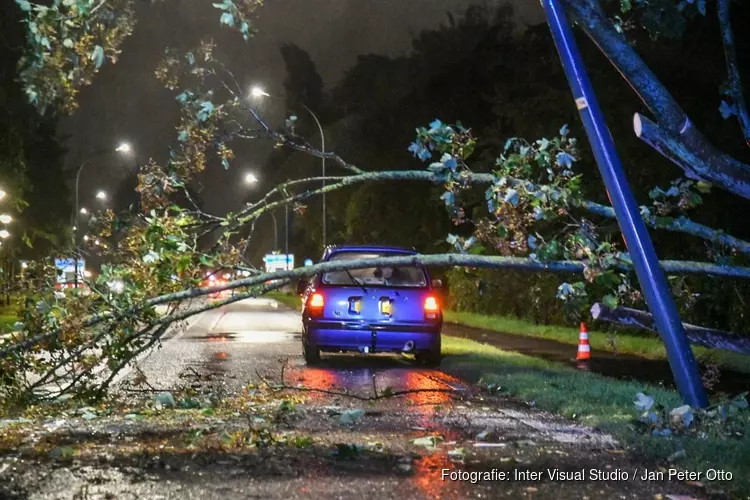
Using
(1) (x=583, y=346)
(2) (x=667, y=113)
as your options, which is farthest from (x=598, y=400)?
(1) (x=583, y=346)

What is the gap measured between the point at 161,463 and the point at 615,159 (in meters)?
4.74

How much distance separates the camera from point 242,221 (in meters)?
10.3

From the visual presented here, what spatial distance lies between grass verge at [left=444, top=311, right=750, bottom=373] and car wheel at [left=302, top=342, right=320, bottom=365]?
5.57 metres

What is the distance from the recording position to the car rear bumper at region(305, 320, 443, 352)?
14336 mm

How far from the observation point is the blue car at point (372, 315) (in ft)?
47.1

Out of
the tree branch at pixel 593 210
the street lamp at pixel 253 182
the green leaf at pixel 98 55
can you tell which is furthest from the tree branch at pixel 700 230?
the street lamp at pixel 253 182

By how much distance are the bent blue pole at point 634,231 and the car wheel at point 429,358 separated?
21.3 feet

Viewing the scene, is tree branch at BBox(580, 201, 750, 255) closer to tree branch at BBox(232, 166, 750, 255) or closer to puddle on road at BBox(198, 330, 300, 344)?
tree branch at BBox(232, 166, 750, 255)

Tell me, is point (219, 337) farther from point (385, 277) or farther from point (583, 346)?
point (385, 277)

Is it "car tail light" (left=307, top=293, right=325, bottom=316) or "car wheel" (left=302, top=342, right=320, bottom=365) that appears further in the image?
"car wheel" (left=302, top=342, right=320, bottom=365)

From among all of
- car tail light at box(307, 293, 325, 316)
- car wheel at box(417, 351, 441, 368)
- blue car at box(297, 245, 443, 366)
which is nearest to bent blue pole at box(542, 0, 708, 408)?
blue car at box(297, 245, 443, 366)

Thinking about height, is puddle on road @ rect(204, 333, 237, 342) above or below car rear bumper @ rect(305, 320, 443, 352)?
below

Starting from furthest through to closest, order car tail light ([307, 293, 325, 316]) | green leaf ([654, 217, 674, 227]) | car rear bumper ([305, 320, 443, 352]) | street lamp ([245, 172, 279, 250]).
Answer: street lamp ([245, 172, 279, 250]) → car tail light ([307, 293, 325, 316]) → car rear bumper ([305, 320, 443, 352]) → green leaf ([654, 217, 674, 227])

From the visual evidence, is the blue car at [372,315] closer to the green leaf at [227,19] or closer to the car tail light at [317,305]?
the car tail light at [317,305]
